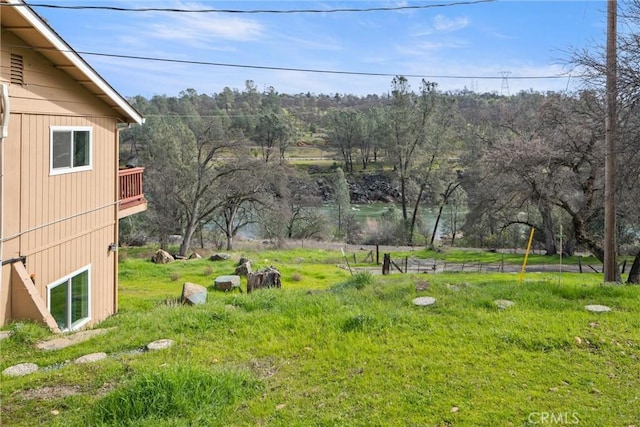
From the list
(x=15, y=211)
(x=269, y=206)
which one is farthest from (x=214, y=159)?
(x=15, y=211)

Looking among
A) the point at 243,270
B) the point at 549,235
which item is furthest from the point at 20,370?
the point at 549,235

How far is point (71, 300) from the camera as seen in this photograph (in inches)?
312

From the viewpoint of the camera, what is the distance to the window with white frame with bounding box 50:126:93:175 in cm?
739

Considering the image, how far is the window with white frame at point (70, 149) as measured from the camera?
24.2 ft

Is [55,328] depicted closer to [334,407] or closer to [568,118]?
[334,407]

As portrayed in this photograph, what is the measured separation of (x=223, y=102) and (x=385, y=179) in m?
44.2

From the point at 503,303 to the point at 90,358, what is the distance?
513cm

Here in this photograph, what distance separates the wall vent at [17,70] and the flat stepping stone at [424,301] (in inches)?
246

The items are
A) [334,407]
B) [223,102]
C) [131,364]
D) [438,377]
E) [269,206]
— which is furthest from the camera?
[223,102]

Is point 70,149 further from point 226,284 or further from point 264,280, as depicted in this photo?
point 226,284

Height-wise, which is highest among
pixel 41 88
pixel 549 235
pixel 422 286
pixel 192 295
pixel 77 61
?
pixel 77 61

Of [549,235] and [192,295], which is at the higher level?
[192,295]

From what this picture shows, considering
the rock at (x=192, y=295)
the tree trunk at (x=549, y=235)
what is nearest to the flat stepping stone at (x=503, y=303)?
the rock at (x=192, y=295)

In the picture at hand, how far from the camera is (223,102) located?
87875 mm
